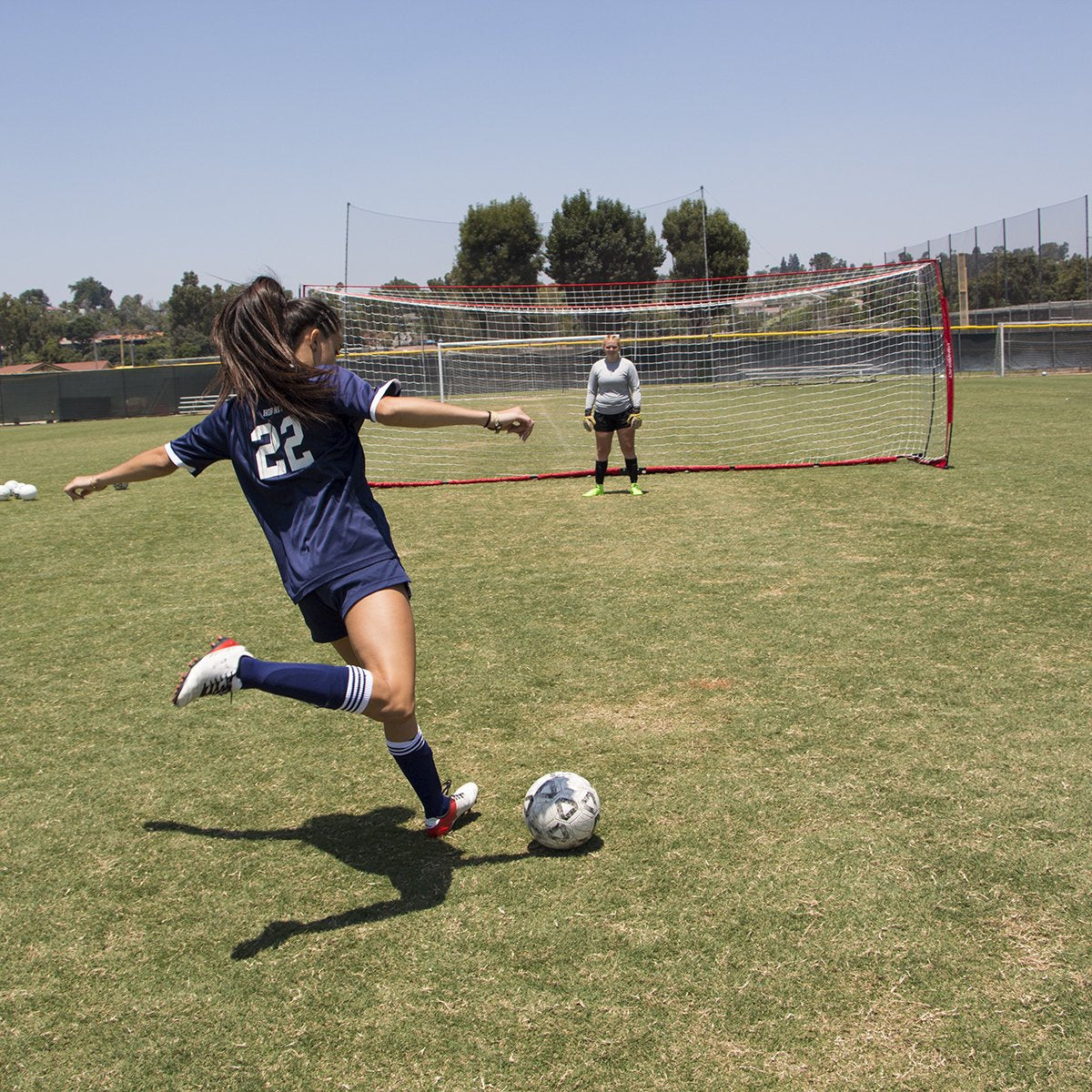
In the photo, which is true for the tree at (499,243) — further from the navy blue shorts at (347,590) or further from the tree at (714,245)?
the navy blue shorts at (347,590)

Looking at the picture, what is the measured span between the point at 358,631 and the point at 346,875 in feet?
3.06

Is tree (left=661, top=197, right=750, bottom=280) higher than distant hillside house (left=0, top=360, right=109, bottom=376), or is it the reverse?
tree (left=661, top=197, right=750, bottom=280)

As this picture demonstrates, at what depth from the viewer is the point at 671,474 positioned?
45.6 feet

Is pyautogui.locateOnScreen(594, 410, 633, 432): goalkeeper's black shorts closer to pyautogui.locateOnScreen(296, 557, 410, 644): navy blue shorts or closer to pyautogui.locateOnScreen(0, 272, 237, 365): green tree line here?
pyautogui.locateOnScreen(296, 557, 410, 644): navy blue shorts

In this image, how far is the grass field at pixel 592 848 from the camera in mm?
2729

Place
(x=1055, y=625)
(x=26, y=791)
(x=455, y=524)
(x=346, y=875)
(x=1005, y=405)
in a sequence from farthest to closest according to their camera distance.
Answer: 1. (x=1005, y=405)
2. (x=455, y=524)
3. (x=1055, y=625)
4. (x=26, y=791)
5. (x=346, y=875)

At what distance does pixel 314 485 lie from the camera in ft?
11.7

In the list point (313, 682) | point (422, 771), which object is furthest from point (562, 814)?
point (313, 682)

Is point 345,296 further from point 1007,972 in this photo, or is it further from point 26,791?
point 1007,972

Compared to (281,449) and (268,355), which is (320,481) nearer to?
(281,449)

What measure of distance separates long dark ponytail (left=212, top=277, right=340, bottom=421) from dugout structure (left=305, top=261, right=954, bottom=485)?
946 centimetres

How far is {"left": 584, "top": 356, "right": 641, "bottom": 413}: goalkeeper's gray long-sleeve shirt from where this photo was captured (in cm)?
1250

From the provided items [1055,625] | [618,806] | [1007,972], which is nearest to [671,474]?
[1055,625]

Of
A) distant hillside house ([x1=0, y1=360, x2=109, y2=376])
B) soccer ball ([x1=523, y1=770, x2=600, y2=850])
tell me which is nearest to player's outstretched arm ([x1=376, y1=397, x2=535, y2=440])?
soccer ball ([x1=523, y1=770, x2=600, y2=850])
